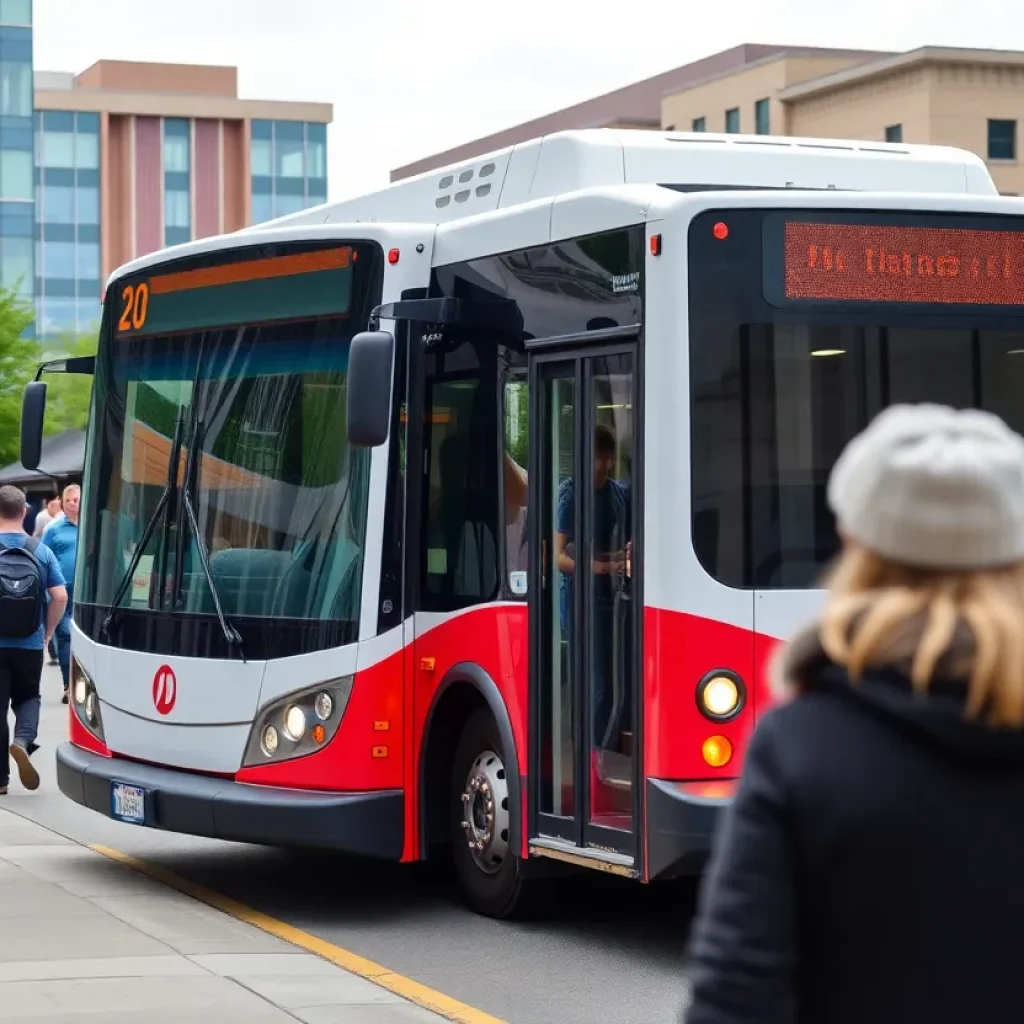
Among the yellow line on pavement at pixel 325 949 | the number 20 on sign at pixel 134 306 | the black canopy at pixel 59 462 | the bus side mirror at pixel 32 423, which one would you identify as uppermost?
the black canopy at pixel 59 462

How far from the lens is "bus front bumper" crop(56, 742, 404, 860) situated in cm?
848

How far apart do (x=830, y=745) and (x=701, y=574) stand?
16.3ft

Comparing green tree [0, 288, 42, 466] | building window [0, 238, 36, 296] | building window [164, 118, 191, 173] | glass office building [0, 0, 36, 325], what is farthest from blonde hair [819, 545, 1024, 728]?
building window [164, 118, 191, 173]

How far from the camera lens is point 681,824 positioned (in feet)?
23.6

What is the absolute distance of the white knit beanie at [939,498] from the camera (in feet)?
7.77

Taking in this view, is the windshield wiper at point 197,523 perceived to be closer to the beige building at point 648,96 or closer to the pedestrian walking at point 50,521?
the pedestrian walking at point 50,521

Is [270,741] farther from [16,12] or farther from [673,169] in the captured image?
[16,12]

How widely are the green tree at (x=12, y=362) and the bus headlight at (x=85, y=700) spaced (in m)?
49.4

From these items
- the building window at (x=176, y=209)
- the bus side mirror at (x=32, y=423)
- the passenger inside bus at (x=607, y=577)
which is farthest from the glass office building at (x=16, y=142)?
the passenger inside bus at (x=607, y=577)

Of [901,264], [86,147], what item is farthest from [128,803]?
[86,147]

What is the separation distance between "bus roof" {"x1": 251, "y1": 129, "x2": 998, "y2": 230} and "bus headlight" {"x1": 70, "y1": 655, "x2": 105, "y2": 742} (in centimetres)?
255

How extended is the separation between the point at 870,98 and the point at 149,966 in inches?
2815

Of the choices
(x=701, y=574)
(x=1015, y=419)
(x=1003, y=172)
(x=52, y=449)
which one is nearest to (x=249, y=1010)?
(x=701, y=574)

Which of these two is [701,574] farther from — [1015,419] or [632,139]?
[632,139]
